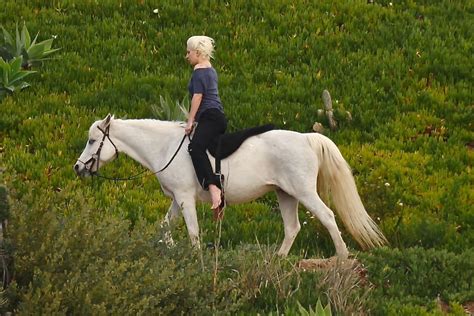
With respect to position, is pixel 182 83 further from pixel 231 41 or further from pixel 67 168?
pixel 67 168

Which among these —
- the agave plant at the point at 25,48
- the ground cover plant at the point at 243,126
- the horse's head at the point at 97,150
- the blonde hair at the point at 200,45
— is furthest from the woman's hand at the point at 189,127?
the agave plant at the point at 25,48

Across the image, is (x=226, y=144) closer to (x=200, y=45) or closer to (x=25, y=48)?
(x=200, y=45)

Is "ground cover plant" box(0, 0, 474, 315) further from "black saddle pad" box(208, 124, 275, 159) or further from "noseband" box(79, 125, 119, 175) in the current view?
"black saddle pad" box(208, 124, 275, 159)

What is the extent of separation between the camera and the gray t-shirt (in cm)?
978

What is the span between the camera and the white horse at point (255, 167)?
9.85 m

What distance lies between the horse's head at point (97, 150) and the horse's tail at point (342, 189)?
6.82 ft

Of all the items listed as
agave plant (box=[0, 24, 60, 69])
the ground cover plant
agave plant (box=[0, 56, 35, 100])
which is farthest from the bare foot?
agave plant (box=[0, 24, 60, 69])

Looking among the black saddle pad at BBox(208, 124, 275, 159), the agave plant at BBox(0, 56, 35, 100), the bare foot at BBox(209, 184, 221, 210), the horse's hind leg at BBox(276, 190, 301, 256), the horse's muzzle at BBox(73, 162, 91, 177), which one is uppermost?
the black saddle pad at BBox(208, 124, 275, 159)

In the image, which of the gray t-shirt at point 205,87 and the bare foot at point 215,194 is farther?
the gray t-shirt at point 205,87

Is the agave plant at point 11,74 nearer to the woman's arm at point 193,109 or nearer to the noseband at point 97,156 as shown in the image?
the noseband at point 97,156

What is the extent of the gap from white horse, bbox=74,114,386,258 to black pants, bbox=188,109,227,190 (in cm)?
16

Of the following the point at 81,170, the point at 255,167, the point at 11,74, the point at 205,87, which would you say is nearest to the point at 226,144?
the point at 255,167

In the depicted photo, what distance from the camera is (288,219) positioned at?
1030 cm

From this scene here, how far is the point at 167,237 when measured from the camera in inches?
318
